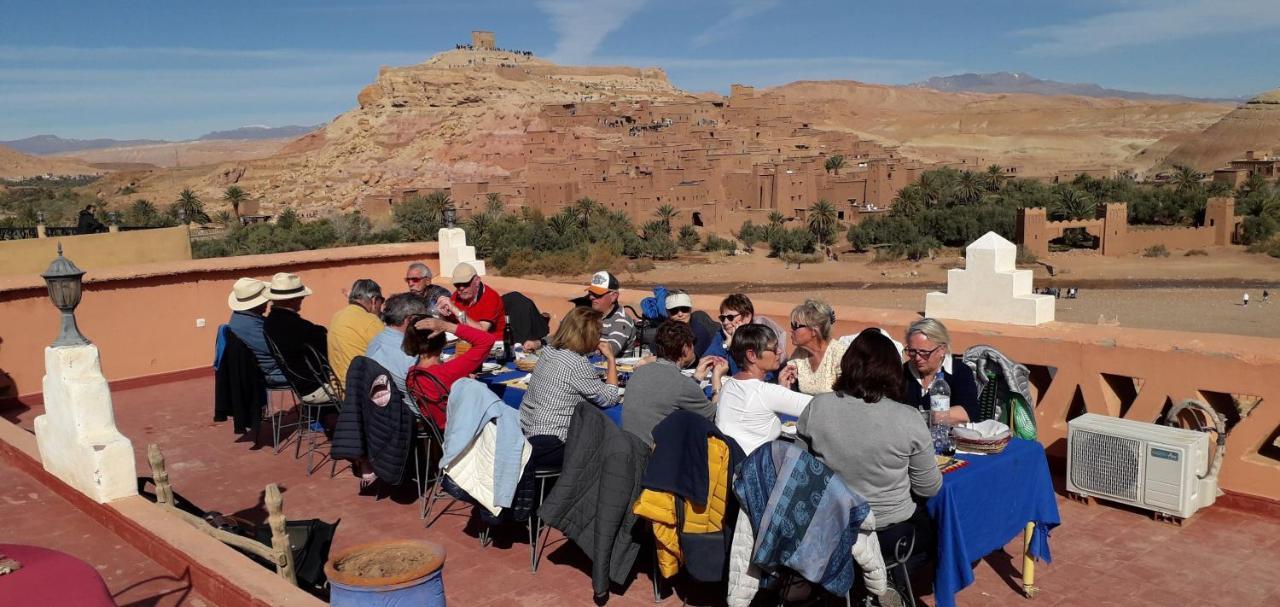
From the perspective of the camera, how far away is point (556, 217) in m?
44.8

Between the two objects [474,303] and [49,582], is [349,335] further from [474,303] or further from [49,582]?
[49,582]

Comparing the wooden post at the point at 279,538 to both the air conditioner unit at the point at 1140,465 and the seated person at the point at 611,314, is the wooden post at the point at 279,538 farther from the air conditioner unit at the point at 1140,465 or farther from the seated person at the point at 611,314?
the air conditioner unit at the point at 1140,465

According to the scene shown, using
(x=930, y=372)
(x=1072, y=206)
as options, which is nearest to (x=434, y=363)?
(x=930, y=372)

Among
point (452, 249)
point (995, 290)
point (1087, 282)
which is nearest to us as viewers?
point (995, 290)

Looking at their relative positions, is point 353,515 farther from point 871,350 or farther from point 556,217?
point 556,217

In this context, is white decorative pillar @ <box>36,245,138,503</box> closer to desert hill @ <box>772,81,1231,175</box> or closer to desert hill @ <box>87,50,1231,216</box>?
desert hill @ <box>87,50,1231,216</box>

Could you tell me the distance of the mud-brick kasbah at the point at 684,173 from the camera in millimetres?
48188

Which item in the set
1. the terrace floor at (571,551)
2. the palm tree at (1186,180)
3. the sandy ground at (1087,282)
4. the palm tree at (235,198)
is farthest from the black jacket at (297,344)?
the palm tree at (235,198)

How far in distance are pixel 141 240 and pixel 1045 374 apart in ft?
40.4

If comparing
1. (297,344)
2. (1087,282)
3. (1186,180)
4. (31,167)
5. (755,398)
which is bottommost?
(1087,282)

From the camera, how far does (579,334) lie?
445 centimetres

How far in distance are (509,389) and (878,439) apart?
246 centimetres

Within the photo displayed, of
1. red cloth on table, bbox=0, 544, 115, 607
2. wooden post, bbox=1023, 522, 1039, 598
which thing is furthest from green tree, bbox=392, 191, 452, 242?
red cloth on table, bbox=0, 544, 115, 607

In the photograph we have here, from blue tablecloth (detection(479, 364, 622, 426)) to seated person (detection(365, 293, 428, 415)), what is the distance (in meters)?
0.45
